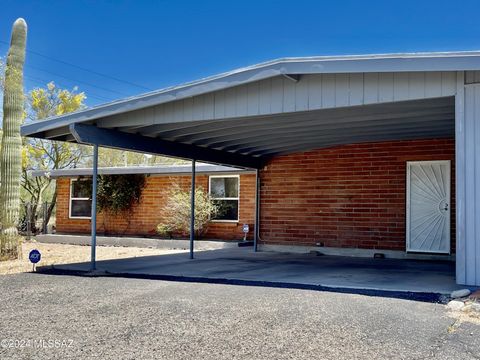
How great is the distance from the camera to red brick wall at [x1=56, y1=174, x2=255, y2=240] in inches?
624

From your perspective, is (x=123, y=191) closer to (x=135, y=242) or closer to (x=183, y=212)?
(x=135, y=242)

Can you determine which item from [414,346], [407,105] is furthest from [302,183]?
[414,346]

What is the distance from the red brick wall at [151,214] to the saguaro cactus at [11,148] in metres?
5.99

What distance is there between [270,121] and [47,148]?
54.0 feet

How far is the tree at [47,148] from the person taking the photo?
2290 cm

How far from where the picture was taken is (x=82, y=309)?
20.0ft

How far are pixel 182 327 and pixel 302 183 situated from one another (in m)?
8.99

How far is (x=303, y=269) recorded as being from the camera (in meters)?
9.88

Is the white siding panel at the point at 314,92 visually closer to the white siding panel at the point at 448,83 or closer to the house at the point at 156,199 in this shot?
the white siding panel at the point at 448,83

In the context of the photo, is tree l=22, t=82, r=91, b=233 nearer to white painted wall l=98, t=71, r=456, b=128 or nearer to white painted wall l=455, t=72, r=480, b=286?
white painted wall l=98, t=71, r=456, b=128

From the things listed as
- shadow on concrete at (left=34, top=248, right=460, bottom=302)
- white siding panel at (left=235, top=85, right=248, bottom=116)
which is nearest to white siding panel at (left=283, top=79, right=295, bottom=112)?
white siding panel at (left=235, top=85, right=248, bottom=116)

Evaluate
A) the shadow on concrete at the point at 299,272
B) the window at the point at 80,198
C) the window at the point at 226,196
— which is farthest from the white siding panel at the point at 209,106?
the window at the point at 80,198

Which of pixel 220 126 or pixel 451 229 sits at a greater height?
pixel 220 126

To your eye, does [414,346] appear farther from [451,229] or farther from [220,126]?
[451,229]
